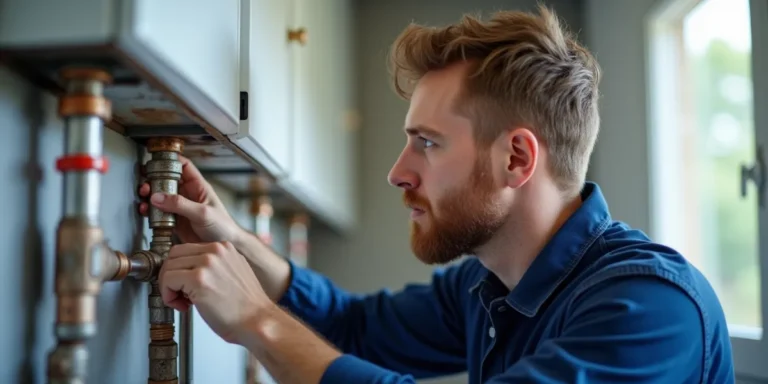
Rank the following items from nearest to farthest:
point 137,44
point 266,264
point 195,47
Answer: point 137,44
point 195,47
point 266,264

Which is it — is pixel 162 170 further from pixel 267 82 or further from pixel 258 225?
pixel 258 225

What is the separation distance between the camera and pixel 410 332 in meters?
1.41

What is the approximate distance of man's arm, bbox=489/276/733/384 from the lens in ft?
2.69

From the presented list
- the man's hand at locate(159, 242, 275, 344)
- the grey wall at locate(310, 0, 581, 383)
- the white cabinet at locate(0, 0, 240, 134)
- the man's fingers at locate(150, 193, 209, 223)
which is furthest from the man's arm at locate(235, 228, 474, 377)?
the grey wall at locate(310, 0, 581, 383)

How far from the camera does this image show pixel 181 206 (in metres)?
0.98

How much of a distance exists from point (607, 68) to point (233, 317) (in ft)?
5.78

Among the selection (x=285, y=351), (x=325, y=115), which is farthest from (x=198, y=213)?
(x=325, y=115)

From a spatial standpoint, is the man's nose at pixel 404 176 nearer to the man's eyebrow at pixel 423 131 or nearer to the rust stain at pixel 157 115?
the man's eyebrow at pixel 423 131

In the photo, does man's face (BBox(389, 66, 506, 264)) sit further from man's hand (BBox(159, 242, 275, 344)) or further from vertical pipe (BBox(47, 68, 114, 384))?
vertical pipe (BBox(47, 68, 114, 384))

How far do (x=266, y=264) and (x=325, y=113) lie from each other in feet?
2.53

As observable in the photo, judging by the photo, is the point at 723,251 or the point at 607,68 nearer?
the point at 723,251

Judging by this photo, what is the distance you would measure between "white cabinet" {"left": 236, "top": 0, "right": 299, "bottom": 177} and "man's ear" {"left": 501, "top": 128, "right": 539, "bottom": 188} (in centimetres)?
36

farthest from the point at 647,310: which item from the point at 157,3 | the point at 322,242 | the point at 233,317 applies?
the point at 322,242

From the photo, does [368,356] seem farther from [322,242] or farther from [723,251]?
[322,242]
